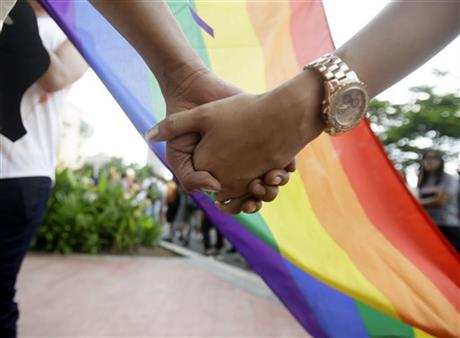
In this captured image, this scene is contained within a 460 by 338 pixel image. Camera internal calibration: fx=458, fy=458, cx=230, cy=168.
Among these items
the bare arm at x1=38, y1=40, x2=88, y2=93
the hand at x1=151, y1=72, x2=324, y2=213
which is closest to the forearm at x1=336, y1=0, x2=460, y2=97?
the hand at x1=151, y1=72, x2=324, y2=213

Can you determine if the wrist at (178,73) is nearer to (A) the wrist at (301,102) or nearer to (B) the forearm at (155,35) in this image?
(B) the forearm at (155,35)

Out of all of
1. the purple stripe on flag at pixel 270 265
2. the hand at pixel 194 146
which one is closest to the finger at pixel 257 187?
the hand at pixel 194 146

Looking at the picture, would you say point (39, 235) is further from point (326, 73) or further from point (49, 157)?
point (326, 73)

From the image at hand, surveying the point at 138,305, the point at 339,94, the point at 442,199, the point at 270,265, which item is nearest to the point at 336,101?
the point at 339,94

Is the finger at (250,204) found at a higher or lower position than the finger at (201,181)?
lower

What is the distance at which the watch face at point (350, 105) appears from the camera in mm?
867

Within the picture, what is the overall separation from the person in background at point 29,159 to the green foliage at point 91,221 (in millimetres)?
4956

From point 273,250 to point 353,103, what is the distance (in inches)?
19.9

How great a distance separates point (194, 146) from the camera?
3.02 ft

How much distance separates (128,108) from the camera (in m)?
1.21

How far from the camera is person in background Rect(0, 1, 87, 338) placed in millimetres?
1516

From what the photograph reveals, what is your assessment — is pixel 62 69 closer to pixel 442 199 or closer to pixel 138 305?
pixel 138 305

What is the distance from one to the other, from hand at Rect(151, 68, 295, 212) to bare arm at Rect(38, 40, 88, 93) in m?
0.75

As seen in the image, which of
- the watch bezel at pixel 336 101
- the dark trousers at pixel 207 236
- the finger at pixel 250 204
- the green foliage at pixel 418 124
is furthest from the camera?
the green foliage at pixel 418 124
